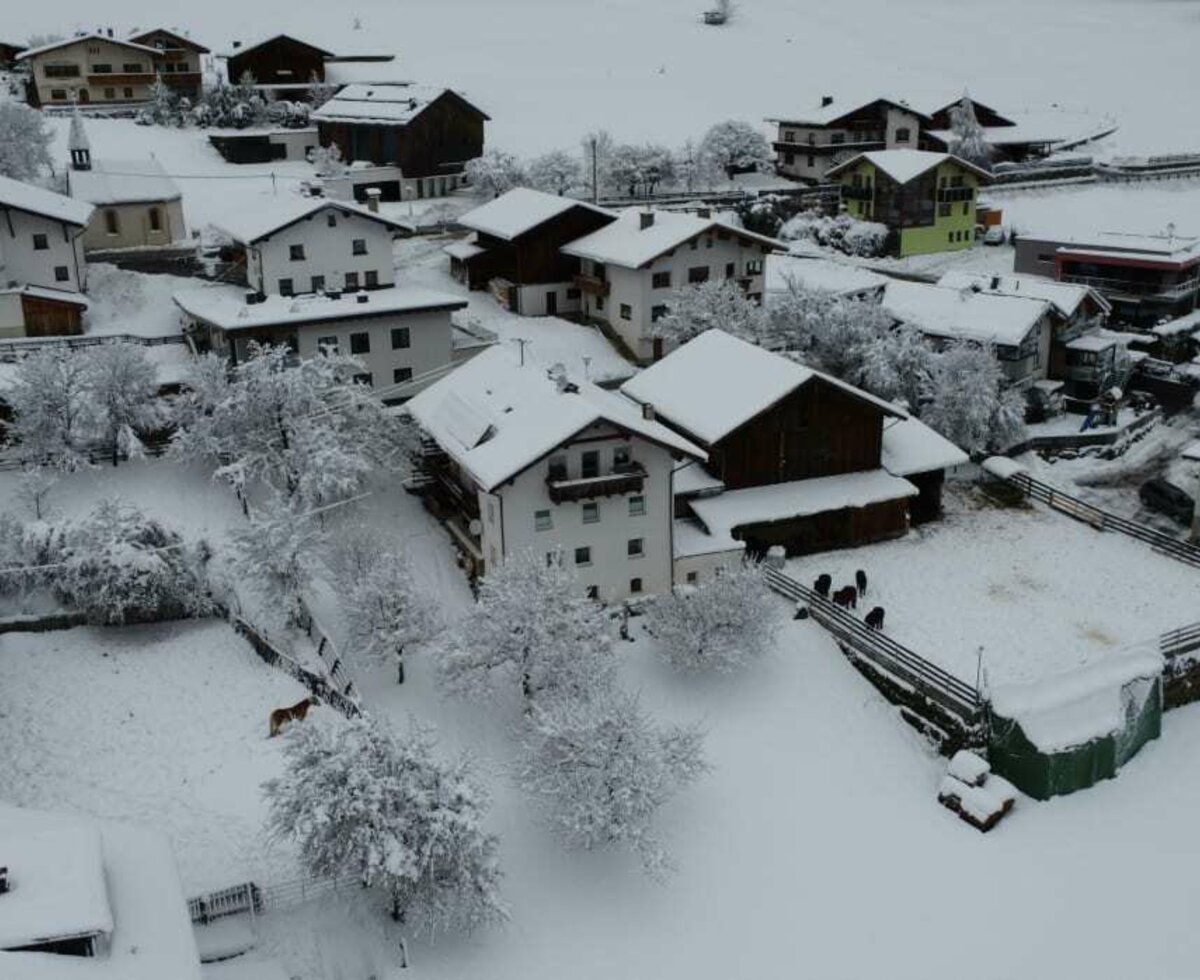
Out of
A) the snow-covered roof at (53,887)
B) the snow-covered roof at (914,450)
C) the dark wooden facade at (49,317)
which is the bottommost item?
the snow-covered roof at (914,450)

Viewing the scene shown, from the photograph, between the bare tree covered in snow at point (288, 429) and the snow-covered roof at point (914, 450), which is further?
the snow-covered roof at point (914, 450)

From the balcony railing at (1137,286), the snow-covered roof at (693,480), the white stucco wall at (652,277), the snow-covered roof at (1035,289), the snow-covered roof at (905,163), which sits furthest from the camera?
the snow-covered roof at (905,163)

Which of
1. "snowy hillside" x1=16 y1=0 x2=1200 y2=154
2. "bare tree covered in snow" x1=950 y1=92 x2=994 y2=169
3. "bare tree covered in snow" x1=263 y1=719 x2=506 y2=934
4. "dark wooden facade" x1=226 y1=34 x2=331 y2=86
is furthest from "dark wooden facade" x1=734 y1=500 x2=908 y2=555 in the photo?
"dark wooden facade" x1=226 y1=34 x2=331 y2=86

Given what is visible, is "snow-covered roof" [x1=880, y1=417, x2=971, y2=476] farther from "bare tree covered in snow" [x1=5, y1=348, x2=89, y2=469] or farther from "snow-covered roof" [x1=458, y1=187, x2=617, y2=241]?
"bare tree covered in snow" [x1=5, y1=348, x2=89, y2=469]

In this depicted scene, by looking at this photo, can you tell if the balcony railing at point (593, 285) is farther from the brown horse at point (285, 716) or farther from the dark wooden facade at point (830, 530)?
the brown horse at point (285, 716)

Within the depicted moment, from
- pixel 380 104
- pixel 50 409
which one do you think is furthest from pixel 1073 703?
pixel 380 104

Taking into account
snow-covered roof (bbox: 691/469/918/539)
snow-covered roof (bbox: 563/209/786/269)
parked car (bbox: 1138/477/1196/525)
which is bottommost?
parked car (bbox: 1138/477/1196/525)

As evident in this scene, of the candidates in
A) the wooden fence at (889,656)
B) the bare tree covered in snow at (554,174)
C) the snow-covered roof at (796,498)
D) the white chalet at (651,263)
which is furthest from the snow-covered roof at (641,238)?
the wooden fence at (889,656)

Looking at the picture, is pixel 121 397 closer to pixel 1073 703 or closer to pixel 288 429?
pixel 288 429
